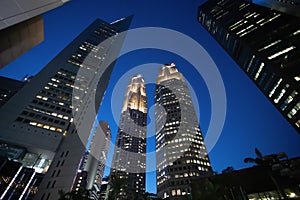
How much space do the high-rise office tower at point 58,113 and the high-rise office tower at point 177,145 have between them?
5147cm

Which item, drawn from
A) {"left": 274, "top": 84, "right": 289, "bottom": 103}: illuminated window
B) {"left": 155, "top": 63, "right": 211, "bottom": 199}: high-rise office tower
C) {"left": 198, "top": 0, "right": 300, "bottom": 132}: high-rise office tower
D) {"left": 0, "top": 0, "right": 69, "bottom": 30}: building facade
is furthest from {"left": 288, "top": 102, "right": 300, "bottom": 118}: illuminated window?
{"left": 0, "top": 0, "right": 69, "bottom": 30}: building facade

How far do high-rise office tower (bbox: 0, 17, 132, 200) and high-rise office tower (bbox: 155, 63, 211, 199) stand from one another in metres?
51.5

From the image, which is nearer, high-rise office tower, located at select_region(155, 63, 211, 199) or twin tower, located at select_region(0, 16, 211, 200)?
twin tower, located at select_region(0, 16, 211, 200)

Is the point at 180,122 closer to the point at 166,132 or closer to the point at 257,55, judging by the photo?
the point at 166,132

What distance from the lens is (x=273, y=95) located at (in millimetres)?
71188

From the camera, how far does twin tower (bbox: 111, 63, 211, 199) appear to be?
307 ft

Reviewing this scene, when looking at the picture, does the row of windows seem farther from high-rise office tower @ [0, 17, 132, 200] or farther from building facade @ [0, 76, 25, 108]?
building facade @ [0, 76, 25, 108]

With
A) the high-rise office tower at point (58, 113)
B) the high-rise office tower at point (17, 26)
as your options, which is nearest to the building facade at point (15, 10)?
the high-rise office tower at point (17, 26)

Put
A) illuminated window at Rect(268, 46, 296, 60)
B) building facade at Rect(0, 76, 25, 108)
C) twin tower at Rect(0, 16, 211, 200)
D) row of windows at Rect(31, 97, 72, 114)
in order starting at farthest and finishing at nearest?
building facade at Rect(0, 76, 25, 108) → row of windows at Rect(31, 97, 72, 114) → illuminated window at Rect(268, 46, 296, 60) → twin tower at Rect(0, 16, 211, 200)

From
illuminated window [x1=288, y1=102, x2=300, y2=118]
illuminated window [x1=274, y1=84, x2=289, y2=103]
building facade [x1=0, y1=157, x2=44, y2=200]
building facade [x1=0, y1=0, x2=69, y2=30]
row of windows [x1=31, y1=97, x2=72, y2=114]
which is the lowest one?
building facade [x1=0, y1=0, x2=69, y2=30]

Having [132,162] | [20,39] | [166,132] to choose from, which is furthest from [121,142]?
[20,39]

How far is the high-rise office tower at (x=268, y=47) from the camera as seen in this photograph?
61.0 metres

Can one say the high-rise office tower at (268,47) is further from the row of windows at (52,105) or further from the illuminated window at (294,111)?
the row of windows at (52,105)

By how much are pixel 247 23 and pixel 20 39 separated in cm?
11168
